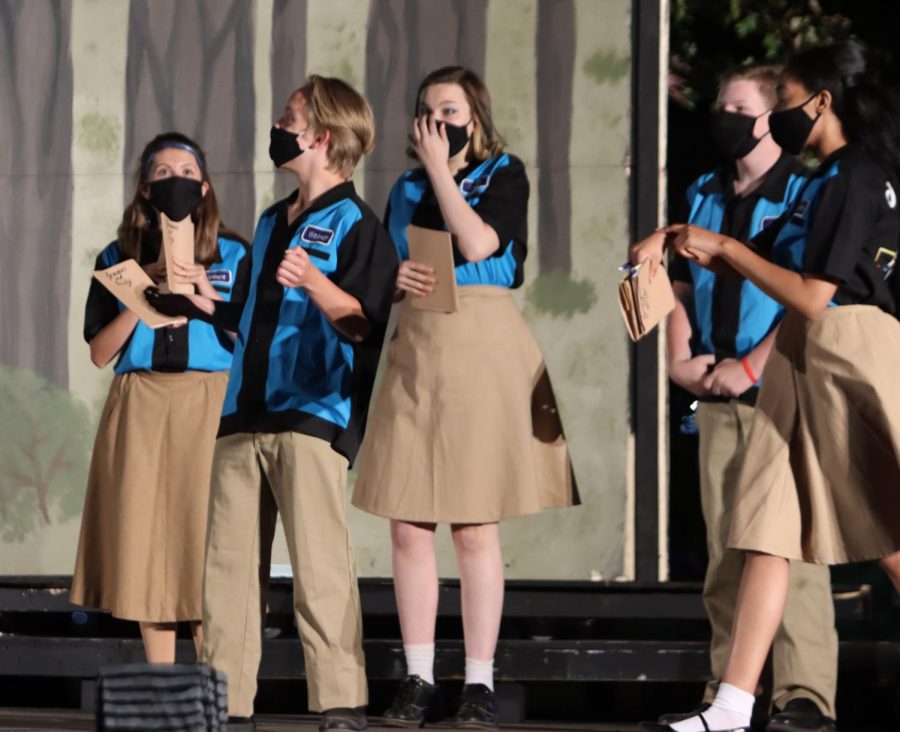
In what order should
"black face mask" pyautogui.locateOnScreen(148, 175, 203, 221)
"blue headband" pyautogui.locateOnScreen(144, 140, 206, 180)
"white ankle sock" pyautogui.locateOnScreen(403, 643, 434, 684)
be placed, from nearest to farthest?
"white ankle sock" pyautogui.locateOnScreen(403, 643, 434, 684)
"black face mask" pyautogui.locateOnScreen(148, 175, 203, 221)
"blue headband" pyautogui.locateOnScreen(144, 140, 206, 180)

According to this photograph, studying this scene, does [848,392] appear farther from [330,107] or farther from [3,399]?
[3,399]

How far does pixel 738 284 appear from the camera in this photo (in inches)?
195

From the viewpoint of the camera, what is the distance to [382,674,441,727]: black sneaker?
466 cm

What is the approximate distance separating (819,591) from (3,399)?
2.91 meters

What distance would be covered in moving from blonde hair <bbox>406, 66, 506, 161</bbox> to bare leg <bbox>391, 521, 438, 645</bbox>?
1.01m

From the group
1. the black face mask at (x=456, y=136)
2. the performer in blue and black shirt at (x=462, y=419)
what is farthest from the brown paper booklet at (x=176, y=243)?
the black face mask at (x=456, y=136)

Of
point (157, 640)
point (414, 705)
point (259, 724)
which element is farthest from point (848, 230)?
point (157, 640)

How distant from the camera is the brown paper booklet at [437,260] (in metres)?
4.49

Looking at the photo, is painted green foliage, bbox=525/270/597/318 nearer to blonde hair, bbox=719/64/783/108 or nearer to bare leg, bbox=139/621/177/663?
blonde hair, bbox=719/64/783/108

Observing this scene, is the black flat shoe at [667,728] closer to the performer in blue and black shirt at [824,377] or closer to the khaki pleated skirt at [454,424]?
the performer in blue and black shirt at [824,377]

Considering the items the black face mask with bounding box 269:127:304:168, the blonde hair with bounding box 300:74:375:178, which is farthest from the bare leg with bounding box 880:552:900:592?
the black face mask with bounding box 269:127:304:168

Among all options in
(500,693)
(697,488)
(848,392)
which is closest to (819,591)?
(848,392)

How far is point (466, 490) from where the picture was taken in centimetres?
475

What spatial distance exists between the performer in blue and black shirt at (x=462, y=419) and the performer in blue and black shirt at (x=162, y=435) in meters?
0.57
